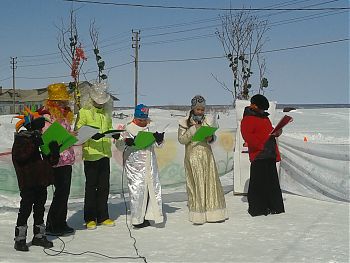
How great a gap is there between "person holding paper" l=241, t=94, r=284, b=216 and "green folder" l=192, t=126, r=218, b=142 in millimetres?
636

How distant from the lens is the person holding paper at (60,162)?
193 inches

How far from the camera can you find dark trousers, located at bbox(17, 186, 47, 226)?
4.39 metres

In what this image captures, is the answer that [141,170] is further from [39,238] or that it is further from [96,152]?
[39,238]

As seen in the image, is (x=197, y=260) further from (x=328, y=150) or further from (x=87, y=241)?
(x=328, y=150)

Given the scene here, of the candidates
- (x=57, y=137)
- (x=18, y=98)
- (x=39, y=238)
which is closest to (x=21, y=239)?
(x=39, y=238)

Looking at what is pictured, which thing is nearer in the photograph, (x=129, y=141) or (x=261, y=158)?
(x=129, y=141)

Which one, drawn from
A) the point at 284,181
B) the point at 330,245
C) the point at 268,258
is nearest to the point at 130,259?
the point at 268,258

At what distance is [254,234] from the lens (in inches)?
198

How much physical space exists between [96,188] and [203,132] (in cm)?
136

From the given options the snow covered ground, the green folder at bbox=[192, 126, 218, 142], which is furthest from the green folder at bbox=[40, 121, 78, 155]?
the green folder at bbox=[192, 126, 218, 142]

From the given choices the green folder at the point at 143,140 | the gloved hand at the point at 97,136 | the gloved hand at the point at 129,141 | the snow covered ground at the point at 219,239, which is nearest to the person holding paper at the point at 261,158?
the snow covered ground at the point at 219,239

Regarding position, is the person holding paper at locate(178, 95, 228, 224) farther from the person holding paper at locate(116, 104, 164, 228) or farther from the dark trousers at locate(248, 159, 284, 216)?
the dark trousers at locate(248, 159, 284, 216)

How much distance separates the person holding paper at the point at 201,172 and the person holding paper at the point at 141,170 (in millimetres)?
380

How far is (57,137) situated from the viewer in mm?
4504
